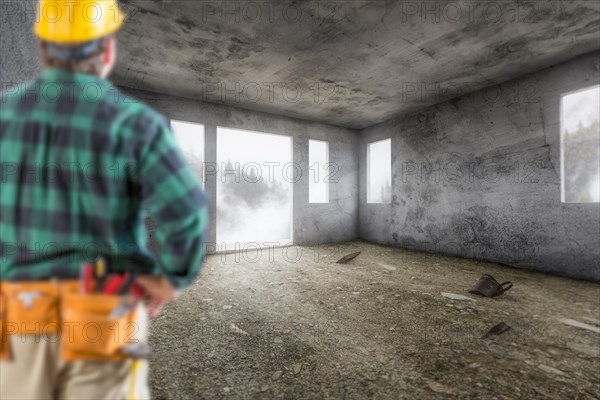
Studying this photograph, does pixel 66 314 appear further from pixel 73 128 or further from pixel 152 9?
pixel 152 9

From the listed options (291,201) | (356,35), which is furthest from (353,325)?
(291,201)

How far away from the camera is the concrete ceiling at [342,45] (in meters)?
3.21

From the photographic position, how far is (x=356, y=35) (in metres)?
3.69

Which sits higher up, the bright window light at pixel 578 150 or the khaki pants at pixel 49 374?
the bright window light at pixel 578 150

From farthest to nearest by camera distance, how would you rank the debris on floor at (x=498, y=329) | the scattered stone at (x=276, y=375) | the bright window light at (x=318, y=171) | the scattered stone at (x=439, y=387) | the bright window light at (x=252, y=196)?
1. the bright window light at (x=252, y=196)
2. the bright window light at (x=318, y=171)
3. the debris on floor at (x=498, y=329)
4. the scattered stone at (x=276, y=375)
5. the scattered stone at (x=439, y=387)

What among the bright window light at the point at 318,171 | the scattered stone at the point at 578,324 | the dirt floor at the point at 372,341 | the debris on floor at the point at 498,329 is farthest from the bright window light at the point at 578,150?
the bright window light at the point at 318,171

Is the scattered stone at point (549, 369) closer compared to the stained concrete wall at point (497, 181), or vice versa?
the scattered stone at point (549, 369)

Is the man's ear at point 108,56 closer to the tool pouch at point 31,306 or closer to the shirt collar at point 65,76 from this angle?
the shirt collar at point 65,76

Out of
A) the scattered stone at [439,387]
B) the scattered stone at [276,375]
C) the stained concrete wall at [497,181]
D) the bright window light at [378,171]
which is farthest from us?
the bright window light at [378,171]

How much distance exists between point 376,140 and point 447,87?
8.71ft

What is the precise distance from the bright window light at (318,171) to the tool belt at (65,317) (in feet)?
22.9

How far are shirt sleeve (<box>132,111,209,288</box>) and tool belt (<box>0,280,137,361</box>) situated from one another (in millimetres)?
176

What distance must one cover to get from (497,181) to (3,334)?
6.48 meters

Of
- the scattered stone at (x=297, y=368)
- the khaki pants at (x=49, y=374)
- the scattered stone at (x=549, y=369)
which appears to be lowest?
the scattered stone at (x=297, y=368)
